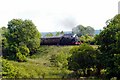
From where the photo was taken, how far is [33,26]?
6372 cm

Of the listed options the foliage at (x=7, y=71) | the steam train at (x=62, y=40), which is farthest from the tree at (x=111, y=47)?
the steam train at (x=62, y=40)

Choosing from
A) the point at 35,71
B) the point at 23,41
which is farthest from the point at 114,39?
the point at 23,41

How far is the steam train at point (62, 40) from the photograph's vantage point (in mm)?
60638

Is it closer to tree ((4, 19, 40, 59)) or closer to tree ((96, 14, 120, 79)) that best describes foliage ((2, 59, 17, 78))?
tree ((96, 14, 120, 79))

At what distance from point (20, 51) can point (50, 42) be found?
422 inches

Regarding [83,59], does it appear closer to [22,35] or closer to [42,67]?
[42,67]

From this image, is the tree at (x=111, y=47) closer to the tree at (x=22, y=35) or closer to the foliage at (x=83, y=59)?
the foliage at (x=83, y=59)

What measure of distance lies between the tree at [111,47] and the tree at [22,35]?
23.2m

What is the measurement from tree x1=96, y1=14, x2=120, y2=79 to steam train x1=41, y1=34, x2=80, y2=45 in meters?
21.3

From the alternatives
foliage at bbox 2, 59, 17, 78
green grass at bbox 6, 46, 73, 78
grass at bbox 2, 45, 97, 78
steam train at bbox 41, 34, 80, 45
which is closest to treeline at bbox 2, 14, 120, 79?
grass at bbox 2, 45, 97, 78

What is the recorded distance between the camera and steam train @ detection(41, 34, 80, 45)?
60.6 metres

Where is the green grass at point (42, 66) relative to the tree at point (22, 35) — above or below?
below

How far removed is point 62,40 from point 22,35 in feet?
26.9

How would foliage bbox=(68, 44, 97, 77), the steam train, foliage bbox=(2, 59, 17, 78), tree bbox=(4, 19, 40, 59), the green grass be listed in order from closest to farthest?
foliage bbox=(2, 59, 17, 78), foliage bbox=(68, 44, 97, 77), the green grass, tree bbox=(4, 19, 40, 59), the steam train
